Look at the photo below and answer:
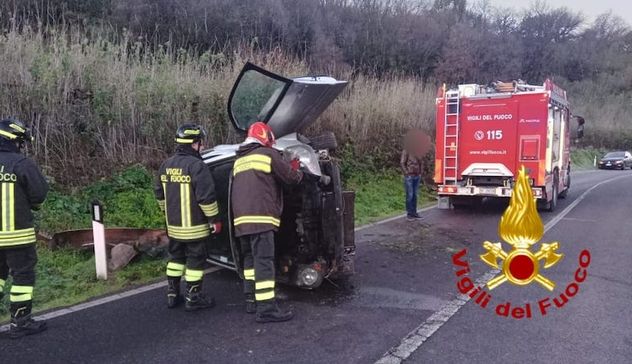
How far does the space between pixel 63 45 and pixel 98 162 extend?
238 centimetres

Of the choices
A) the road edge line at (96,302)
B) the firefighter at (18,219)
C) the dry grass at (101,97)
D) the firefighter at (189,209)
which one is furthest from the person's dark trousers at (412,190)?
the firefighter at (18,219)

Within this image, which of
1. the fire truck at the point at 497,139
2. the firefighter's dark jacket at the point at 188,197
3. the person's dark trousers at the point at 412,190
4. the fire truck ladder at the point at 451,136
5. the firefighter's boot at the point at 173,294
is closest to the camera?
the firefighter's dark jacket at the point at 188,197

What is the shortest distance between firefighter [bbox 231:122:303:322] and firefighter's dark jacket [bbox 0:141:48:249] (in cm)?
167

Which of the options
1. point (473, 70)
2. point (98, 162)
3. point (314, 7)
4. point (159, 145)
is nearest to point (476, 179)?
point (159, 145)

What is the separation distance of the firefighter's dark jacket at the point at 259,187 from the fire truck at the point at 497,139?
7.26 meters

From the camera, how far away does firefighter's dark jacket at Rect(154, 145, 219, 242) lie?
15.2ft

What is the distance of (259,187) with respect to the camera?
14.4 feet

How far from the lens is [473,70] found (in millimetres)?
36906

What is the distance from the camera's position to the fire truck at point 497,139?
10430 millimetres

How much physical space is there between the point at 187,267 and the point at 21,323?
4.62 feet

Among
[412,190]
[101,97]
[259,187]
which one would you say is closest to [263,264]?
[259,187]

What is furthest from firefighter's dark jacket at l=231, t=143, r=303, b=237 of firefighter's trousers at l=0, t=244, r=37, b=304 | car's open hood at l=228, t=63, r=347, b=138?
firefighter's trousers at l=0, t=244, r=37, b=304

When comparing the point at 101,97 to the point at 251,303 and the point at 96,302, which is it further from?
the point at 251,303

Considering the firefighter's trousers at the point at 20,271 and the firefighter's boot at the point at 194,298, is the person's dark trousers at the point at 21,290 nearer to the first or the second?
the firefighter's trousers at the point at 20,271
